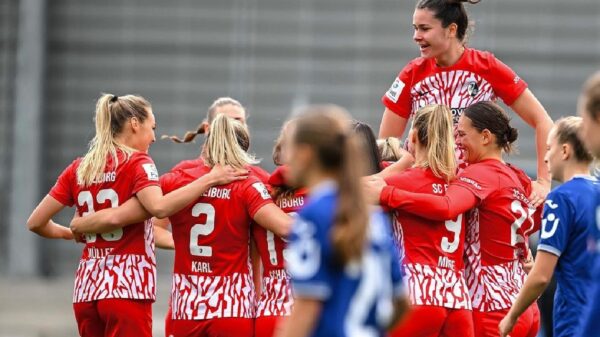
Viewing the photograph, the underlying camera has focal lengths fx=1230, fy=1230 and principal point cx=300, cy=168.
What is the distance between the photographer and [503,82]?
7.29m

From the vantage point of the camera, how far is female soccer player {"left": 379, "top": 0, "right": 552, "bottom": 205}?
285 inches

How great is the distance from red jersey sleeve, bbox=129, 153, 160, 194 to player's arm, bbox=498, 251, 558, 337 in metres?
2.25

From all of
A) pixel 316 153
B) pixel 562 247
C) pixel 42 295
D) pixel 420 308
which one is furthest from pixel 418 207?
pixel 42 295

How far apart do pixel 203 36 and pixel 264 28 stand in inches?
39.9

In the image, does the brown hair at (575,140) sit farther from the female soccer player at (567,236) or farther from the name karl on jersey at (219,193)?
the name karl on jersey at (219,193)

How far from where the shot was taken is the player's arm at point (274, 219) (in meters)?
6.73

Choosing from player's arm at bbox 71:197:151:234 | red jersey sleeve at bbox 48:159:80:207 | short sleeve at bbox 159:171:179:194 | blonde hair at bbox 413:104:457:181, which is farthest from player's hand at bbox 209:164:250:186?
blonde hair at bbox 413:104:457:181

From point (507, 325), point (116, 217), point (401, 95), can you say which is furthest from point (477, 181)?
point (116, 217)

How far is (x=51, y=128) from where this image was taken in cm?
2039

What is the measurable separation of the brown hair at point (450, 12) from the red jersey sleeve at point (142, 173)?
6.10ft

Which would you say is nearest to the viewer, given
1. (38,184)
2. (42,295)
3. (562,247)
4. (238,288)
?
(562,247)

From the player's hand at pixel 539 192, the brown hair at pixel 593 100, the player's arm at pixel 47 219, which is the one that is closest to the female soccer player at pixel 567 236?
the brown hair at pixel 593 100

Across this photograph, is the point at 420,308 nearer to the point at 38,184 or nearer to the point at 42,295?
the point at 42,295

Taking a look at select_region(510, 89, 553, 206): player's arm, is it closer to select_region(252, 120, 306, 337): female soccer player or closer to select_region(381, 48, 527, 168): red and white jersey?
select_region(381, 48, 527, 168): red and white jersey
